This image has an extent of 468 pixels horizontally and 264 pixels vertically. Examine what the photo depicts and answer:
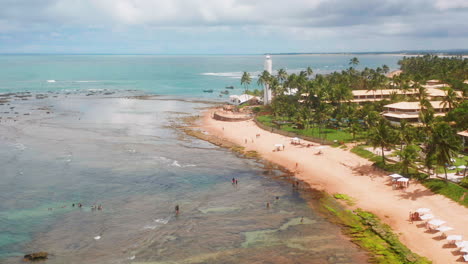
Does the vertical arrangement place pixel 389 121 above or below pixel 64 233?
above

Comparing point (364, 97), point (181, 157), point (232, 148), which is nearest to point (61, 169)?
point (181, 157)

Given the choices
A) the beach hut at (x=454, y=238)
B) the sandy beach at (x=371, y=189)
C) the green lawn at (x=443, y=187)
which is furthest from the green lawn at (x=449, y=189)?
the beach hut at (x=454, y=238)

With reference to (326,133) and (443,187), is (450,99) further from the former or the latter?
(443,187)

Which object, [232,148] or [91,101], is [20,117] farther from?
[232,148]

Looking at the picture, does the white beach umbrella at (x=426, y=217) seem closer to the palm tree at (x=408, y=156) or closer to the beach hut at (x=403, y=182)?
the beach hut at (x=403, y=182)

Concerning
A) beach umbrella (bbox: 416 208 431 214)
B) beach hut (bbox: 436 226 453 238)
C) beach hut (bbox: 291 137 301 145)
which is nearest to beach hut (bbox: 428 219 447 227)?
beach hut (bbox: 436 226 453 238)
